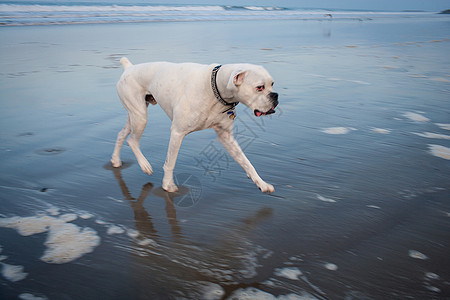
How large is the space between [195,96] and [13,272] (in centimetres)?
198

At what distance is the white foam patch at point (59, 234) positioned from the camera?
9.20ft

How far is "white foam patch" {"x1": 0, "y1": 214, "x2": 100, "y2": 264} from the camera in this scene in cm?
280

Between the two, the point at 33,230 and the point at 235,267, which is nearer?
the point at 235,267

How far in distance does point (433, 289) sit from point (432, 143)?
308cm

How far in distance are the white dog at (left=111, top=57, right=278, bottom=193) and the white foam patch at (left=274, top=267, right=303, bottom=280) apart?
3.90 ft

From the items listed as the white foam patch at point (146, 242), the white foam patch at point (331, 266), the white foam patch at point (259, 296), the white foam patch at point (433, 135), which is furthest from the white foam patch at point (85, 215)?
the white foam patch at point (433, 135)

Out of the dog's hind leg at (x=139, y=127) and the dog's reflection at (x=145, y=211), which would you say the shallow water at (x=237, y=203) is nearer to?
the dog's reflection at (x=145, y=211)

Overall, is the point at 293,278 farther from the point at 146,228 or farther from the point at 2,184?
the point at 2,184

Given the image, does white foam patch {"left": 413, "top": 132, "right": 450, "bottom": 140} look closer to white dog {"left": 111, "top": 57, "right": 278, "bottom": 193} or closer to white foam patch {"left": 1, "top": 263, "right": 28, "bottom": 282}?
white dog {"left": 111, "top": 57, "right": 278, "bottom": 193}

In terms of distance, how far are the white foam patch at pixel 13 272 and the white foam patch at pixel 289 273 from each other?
170 centimetres

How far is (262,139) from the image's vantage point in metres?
5.39

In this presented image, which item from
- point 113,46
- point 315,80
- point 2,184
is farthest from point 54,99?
point 113,46

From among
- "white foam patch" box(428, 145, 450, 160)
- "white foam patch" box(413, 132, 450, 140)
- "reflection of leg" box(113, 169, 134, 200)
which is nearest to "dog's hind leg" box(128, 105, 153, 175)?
"reflection of leg" box(113, 169, 134, 200)

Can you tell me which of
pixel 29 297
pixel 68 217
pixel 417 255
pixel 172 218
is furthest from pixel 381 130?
pixel 29 297
